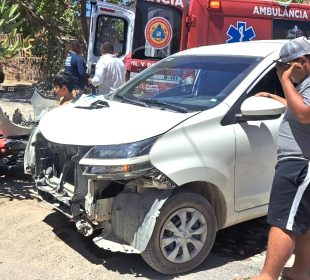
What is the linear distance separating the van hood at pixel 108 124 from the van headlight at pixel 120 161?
5cm

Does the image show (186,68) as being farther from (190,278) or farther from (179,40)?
(179,40)

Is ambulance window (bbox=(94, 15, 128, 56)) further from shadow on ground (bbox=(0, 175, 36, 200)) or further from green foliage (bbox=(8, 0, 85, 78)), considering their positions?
shadow on ground (bbox=(0, 175, 36, 200))

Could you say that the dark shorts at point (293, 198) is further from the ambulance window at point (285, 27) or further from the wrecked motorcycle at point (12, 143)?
the ambulance window at point (285, 27)

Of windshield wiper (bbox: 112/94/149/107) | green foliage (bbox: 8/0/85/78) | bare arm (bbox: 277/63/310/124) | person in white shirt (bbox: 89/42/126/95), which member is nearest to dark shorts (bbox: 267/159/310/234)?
bare arm (bbox: 277/63/310/124)

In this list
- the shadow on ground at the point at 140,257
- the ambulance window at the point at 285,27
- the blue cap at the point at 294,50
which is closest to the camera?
the blue cap at the point at 294,50

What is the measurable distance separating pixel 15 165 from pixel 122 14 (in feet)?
16.8

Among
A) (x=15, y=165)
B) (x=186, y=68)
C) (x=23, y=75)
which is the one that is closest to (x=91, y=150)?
(x=186, y=68)

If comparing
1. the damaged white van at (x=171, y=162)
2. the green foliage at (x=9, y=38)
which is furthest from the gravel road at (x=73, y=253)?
the green foliage at (x=9, y=38)

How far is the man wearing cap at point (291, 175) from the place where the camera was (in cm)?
328

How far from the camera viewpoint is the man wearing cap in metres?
3.28

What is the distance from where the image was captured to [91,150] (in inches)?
150

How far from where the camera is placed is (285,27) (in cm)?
888

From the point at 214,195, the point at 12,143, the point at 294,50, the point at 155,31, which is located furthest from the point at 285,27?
the point at 294,50

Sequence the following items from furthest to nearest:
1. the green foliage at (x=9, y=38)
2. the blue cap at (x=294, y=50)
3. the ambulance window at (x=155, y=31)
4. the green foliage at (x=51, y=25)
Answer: the green foliage at (x=51, y=25), the ambulance window at (x=155, y=31), the green foliage at (x=9, y=38), the blue cap at (x=294, y=50)
